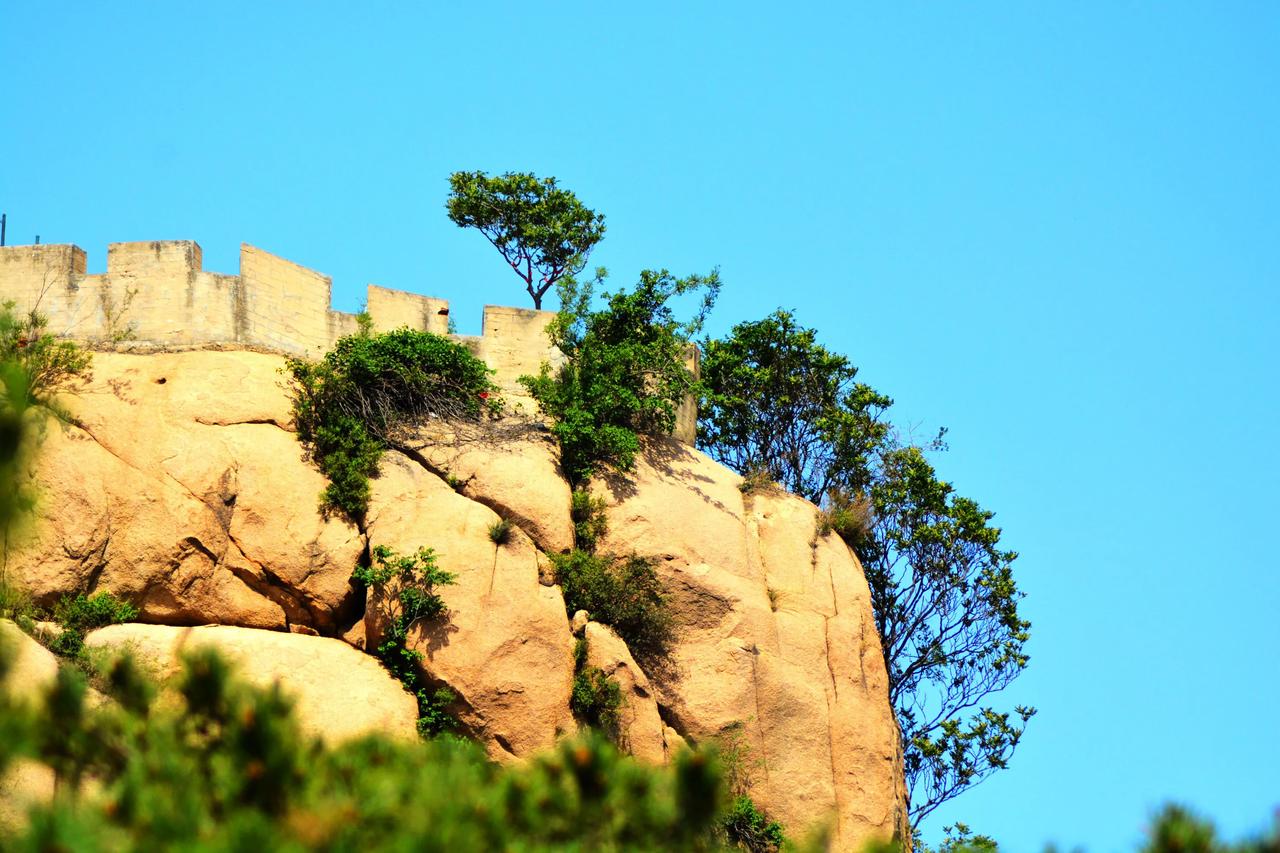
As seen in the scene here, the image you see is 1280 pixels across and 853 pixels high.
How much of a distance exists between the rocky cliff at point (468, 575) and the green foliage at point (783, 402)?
566 centimetres

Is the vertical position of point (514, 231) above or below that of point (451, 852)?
above

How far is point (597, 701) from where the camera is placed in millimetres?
22000

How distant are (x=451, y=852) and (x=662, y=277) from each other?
52.9 feet

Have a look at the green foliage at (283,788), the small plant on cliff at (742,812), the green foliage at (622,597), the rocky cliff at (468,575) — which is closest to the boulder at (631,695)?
the rocky cliff at (468,575)

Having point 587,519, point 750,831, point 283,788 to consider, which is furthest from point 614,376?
point 283,788

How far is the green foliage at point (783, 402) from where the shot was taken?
30297mm

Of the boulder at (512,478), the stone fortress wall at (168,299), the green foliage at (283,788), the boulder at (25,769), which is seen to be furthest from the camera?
the stone fortress wall at (168,299)

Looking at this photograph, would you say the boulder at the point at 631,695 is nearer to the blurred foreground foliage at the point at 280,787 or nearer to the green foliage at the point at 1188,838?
the blurred foreground foliage at the point at 280,787

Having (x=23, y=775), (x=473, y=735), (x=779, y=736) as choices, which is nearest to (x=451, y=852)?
(x=23, y=775)

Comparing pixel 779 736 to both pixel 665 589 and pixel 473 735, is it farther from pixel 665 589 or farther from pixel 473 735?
pixel 473 735

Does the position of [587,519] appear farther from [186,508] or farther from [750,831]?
[186,508]

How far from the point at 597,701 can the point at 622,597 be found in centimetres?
159

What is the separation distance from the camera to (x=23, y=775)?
707 inches

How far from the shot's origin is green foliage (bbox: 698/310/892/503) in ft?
99.4
